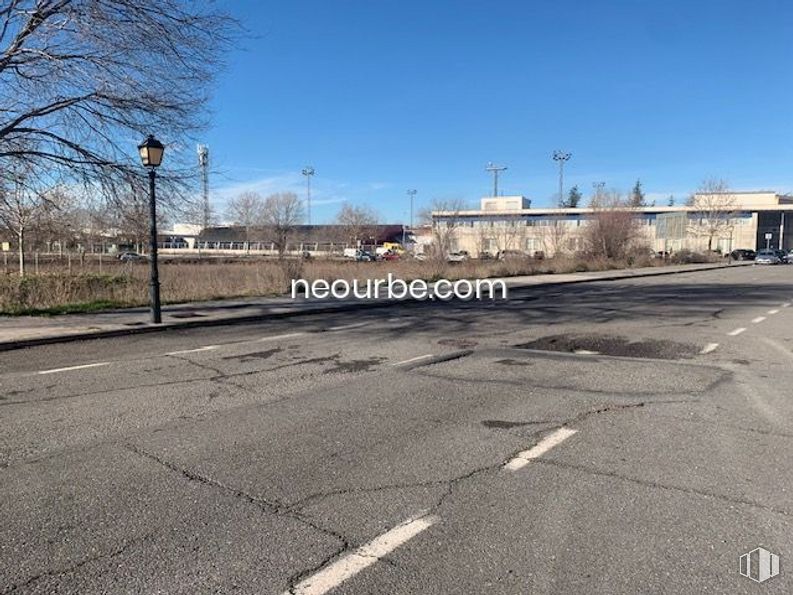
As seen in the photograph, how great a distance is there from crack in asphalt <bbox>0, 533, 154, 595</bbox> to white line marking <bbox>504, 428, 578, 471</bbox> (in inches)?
105

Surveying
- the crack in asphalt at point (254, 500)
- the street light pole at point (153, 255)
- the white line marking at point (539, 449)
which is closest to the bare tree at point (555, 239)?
the street light pole at point (153, 255)

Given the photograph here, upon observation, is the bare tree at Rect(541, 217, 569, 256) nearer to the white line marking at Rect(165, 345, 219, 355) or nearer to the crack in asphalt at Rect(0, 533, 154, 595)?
the white line marking at Rect(165, 345, 219, 355)

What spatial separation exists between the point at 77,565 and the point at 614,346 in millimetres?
9295

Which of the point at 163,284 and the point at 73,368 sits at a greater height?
the point at 163,284

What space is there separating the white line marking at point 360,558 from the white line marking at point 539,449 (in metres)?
1.17

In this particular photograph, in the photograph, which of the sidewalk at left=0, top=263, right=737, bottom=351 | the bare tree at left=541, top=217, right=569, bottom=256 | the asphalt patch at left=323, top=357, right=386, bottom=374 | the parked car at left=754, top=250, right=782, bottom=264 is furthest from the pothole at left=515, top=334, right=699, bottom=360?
the parked car at left=754, top=250, right=782, bottom=264

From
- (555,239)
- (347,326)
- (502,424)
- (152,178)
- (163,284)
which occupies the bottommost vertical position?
(347,326)

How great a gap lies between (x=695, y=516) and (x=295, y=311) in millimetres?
13148

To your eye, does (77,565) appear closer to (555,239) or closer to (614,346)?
(614,346)

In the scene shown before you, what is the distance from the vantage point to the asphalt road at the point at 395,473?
10.6 feet

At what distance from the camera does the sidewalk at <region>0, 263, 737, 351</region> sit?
1160cm

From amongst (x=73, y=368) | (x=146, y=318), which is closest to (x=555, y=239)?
(x=146, y=318)

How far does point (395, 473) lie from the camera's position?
4.59m

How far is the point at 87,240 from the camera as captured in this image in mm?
40344
